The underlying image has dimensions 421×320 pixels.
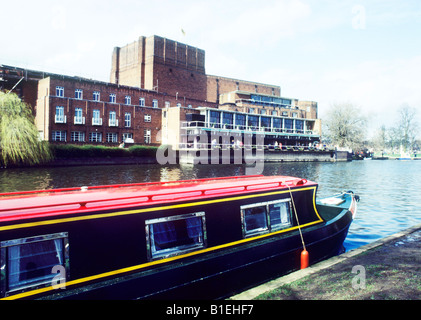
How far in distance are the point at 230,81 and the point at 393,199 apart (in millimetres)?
62788

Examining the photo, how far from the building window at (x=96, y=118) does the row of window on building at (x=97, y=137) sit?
1364mm

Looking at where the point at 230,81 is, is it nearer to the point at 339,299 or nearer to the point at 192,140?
the point at 192,140

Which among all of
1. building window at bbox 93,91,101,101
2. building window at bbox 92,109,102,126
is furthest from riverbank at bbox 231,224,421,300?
building window at bbox 93,91,101,101

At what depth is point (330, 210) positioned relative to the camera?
1037 centimetres

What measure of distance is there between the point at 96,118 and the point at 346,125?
201ft

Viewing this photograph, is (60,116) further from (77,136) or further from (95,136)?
(95,136)

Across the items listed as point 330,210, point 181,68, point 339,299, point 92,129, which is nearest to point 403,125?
point 181,68

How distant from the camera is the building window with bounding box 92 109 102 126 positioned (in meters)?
46.9

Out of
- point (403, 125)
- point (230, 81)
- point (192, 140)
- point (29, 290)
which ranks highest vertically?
point (230, 81)

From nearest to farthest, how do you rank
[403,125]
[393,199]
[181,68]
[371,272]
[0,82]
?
1. [371,272]
2. [393,199]
3. [0,82]
4. [181,68]
5. [403,125]

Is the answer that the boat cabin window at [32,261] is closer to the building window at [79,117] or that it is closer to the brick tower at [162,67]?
the building window at [79,117]

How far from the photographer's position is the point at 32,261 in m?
4.27

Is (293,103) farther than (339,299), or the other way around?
(293,103)

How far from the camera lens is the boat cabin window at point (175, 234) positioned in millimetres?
5277
